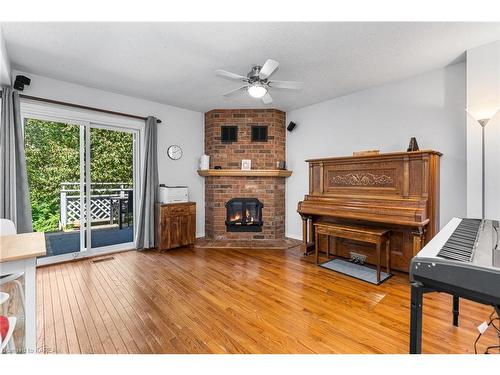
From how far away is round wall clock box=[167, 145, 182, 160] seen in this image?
4.36 meters

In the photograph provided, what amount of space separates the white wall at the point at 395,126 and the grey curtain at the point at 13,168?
391cm

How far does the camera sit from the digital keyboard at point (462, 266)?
945 millimetres

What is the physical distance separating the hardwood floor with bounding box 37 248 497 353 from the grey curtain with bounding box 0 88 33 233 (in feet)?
2.56

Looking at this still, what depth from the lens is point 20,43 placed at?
93.0 inches

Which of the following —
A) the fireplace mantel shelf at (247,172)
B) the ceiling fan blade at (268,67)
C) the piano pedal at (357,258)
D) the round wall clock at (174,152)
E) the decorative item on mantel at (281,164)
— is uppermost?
the ceiling fan blade at (268,67)

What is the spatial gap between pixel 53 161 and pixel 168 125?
1774mm

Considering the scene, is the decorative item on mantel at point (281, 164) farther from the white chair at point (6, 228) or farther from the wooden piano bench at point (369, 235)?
the white chair at point (6, 228)

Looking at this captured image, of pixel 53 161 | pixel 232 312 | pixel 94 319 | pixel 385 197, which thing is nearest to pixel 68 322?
pixel 94 319

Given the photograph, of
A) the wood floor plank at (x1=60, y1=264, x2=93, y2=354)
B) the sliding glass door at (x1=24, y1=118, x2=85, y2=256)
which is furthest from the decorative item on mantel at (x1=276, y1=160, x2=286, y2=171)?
the wood floor plank at (x1=60, y1=264, x2=93, y2=354)

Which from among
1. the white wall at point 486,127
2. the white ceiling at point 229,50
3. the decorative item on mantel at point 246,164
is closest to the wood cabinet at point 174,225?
the decorative item on mantel at point 246,164

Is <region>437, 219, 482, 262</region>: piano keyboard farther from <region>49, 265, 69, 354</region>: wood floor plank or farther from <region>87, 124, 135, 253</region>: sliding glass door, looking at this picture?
<region>87, 124, 135, 253</region>: sliding glass door

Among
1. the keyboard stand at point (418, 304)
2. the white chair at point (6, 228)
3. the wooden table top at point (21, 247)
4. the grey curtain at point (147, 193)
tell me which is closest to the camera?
the keyboard stand at point (418, 304)
